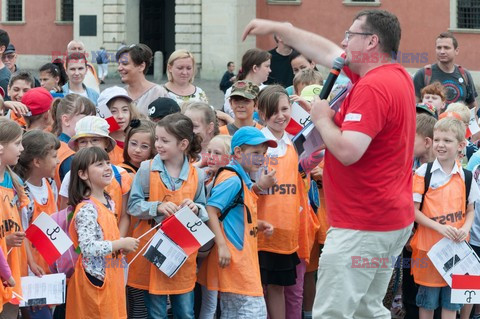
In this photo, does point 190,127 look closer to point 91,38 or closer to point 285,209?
point 285,209

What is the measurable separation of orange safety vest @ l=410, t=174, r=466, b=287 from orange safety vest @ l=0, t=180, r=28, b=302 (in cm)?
324

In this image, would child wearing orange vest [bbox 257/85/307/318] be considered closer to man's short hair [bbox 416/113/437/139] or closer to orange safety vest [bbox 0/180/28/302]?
man's short hair [bbox 416/113/437/139]

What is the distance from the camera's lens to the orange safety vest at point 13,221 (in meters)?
6.28

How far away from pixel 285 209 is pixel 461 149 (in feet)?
6.04

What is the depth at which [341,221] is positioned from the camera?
555 centimetres

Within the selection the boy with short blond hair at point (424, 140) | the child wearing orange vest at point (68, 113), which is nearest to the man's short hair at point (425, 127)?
the boy with short blond hair at point (424, 140)

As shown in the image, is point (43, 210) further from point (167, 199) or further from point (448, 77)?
point (448, 77)

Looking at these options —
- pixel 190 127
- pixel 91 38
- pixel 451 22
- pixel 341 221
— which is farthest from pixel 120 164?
pixel 91 38

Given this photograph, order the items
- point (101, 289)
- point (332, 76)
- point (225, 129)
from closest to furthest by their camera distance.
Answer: point (332, 76) → point (101, 289) → point (225, 129)

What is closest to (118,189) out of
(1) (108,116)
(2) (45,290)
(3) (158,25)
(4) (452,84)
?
(2) (45,290)

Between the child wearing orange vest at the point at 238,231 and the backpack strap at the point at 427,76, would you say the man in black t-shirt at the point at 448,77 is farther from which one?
the child wearing orange vest at the point at 238,231

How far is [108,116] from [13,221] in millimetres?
1921

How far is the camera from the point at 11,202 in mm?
6352

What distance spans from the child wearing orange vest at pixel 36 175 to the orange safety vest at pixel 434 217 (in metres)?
3.00
